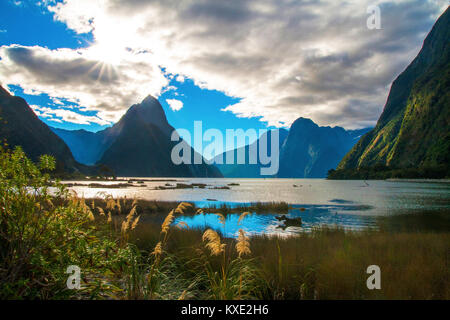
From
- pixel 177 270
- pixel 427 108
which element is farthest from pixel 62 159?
pixel 427 108

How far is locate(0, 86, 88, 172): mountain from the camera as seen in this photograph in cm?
15325

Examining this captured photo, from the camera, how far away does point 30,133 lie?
16512 cm

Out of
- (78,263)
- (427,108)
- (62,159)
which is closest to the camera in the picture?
(78,263)

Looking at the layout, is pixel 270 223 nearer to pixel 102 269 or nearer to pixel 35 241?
pixel 102 269

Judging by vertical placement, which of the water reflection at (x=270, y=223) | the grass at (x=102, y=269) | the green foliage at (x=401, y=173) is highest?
the green foliage at (x=401, y=173)

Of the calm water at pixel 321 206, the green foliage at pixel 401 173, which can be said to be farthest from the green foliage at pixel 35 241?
the green foliage at pixel 401 173

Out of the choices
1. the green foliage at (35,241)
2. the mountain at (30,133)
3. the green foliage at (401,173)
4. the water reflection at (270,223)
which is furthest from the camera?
the mountain at (30,133)

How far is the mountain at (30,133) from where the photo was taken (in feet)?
503

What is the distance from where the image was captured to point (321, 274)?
5855 mm

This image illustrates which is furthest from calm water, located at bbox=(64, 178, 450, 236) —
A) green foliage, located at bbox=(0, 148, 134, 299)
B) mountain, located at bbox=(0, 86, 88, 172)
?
mountain, located at bbox=(0, 86, 88, 172)

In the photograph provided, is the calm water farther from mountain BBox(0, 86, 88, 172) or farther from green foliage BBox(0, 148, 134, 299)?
mountain BBox(0, 86, 88, 172)

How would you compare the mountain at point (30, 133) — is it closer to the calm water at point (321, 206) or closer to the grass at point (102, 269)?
the calm water at point (321, 206)
